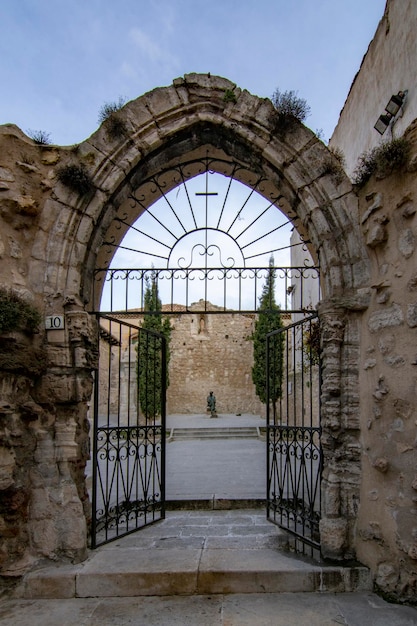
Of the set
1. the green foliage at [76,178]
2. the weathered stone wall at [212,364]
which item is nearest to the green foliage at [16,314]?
the green foliage at [76,178]

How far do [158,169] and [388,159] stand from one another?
8.22 feet

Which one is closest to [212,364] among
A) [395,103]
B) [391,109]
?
[391,109]

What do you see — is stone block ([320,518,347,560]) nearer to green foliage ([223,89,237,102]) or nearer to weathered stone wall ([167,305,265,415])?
green foliage ([223,89,237,102])

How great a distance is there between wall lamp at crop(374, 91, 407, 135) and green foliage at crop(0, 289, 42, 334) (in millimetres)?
5519

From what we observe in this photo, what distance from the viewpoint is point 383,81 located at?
24.8 feet

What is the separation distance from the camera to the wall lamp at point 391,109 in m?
6.61

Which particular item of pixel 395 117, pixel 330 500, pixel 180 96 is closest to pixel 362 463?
pixel 330 500

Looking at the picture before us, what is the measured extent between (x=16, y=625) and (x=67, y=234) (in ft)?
10.8

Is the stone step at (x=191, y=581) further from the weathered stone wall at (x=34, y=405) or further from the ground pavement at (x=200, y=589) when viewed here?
the weathered stone wall at (x=34, y=405)

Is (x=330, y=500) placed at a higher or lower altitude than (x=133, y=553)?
higher

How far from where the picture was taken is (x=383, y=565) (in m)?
3.93

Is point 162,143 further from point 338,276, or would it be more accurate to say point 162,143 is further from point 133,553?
point 133,553

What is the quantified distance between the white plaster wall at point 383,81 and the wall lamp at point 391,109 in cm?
10

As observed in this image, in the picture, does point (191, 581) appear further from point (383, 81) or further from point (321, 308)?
point (383, 81)
